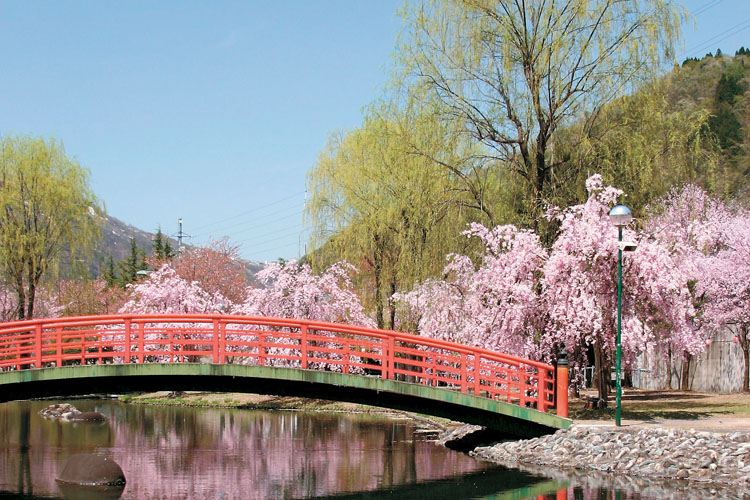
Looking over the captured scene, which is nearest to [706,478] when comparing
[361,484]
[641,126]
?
[361,484]

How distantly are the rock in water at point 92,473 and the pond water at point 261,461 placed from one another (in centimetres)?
29

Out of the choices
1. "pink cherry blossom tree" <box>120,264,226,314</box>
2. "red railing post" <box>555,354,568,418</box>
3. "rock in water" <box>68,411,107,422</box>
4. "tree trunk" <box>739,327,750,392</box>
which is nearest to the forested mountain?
"red railing post" <box>555,354,568,418</box>

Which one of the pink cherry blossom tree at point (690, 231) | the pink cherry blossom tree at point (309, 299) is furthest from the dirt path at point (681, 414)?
the pink cherry blossom tree at point (309, 299)

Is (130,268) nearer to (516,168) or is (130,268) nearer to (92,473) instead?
(516,168)

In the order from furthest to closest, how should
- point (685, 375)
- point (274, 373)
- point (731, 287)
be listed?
point (685, 375), point (731, 287), point (274, 373)

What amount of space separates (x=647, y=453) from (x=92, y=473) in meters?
11.6

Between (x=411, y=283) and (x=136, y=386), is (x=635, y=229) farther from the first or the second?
(x=136, y=386)

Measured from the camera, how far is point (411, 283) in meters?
24.1

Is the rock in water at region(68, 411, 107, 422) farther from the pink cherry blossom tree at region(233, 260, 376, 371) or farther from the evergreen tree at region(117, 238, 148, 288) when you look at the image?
the evergreen tree at region(117, 238, 148, 288)

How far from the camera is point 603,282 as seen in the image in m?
21.6

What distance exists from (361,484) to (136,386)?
20.6 feet

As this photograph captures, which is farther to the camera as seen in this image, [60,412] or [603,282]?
[60,412]

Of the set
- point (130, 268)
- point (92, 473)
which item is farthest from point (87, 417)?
point (130, 268)

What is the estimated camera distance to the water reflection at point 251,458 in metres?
17.7
